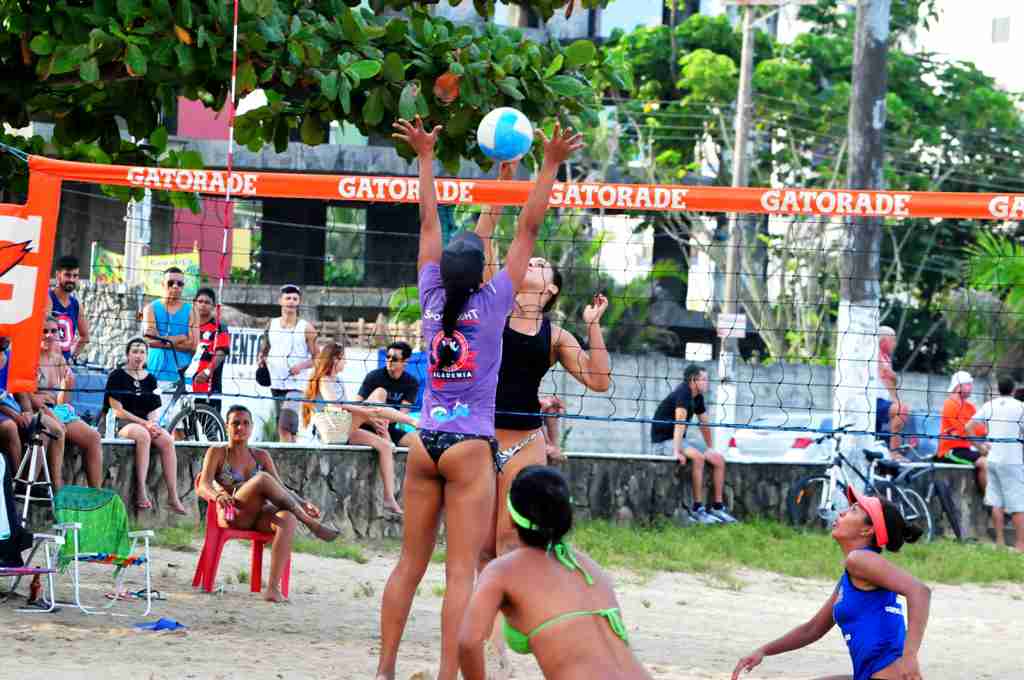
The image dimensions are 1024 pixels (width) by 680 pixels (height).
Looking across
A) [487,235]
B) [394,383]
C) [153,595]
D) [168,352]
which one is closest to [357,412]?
[394,383]

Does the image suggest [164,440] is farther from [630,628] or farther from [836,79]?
[836,79]

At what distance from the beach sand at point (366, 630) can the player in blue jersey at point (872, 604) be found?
1.61 m

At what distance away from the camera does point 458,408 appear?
590 cm

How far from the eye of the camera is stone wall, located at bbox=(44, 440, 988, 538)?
1114cm

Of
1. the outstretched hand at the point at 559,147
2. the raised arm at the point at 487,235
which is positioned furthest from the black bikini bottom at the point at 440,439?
the outstretched hand at the point at 559,147

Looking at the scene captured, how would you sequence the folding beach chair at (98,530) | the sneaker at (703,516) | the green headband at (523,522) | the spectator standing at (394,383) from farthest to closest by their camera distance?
the sneaker at (703,516), the spectator standing at (394,383), the folding beach chair at (98,530), the green headband at (523,522)

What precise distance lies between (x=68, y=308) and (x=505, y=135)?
5.39m

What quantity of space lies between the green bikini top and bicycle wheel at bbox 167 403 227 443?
861cm

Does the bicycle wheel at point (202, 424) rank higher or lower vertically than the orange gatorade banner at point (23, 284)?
lower

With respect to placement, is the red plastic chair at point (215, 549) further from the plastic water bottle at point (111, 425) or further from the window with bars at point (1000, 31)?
the window with bars at point (1000, 31)

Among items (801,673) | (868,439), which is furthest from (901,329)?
(801,673)

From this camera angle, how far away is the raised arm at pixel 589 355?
6.76 m

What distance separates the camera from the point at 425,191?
611cm

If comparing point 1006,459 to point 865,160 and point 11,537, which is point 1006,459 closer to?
point 865,160
